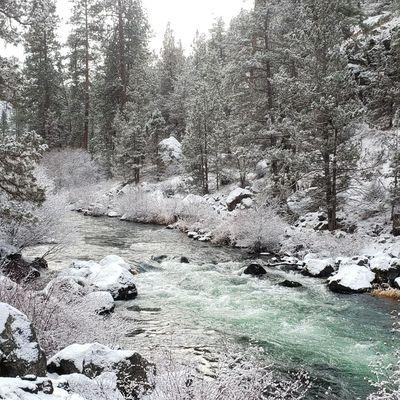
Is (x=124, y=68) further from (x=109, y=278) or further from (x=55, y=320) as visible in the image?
(x=55, y=320)

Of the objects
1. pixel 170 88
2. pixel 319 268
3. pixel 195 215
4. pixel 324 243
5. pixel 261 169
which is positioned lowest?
pixel 319 268

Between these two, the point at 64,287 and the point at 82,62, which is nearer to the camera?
the point at 64,287

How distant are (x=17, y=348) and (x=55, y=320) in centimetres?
195

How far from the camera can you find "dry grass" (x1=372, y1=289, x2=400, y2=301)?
42.7 ft

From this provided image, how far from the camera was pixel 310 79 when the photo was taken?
65.5 feet

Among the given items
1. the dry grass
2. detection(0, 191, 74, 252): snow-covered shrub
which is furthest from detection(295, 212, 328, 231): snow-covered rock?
detection(0, 191, 74, 252): snow-covered shrub

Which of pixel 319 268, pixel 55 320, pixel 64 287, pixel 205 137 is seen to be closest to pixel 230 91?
pixel 205 137

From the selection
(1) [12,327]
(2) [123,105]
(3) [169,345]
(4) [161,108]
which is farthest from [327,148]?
(4) [161,108]

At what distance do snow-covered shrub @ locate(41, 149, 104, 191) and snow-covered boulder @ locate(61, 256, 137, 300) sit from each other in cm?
2405

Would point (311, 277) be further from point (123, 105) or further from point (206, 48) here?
point (206, 48)

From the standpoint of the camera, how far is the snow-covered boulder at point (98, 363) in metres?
5.90

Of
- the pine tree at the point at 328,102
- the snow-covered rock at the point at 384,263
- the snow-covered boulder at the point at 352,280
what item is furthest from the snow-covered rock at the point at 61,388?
the pine tree at the point at 328,102

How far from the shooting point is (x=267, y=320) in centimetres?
1086

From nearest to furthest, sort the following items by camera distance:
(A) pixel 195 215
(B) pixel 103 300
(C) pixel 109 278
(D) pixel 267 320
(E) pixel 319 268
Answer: (D) pixel 267 320, (B) pixel 103 300, (C) pixel 109 278, (E) pixel 319 268, (A) pixel 195 215
